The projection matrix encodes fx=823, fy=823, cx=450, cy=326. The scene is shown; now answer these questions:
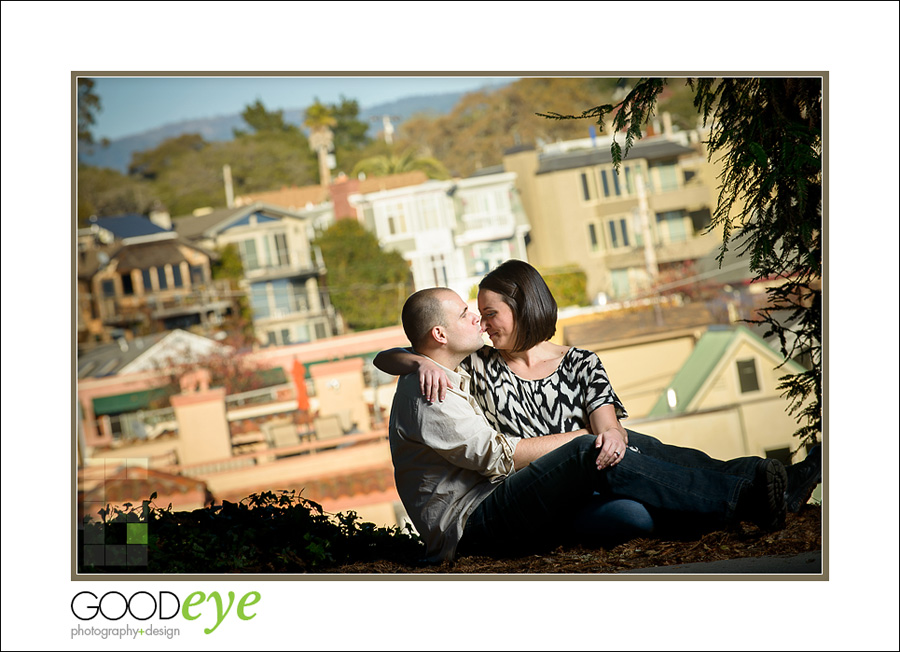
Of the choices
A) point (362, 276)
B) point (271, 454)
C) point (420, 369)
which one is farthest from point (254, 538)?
point (271, 454)

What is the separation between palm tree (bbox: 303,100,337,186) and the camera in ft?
14.3

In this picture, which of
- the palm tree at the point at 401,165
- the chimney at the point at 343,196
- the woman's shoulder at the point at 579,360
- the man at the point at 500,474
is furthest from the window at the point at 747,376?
the chimney at the point at 343,196

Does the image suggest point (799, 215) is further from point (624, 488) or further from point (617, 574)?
point (617, 574)

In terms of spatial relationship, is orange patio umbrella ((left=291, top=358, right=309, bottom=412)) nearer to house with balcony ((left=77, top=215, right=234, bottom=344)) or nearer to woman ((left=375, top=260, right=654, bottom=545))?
house with balcony ((left=77, top=215, right=234, bottom=344))

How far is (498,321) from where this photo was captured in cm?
316

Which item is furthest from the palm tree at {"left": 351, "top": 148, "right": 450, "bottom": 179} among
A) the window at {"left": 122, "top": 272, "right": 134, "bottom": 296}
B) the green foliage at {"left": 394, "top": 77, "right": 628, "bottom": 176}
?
the window at {"left": 122, "top": 272, "right": 134, "bottom": 296}

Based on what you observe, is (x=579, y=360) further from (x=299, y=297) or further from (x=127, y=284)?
(x=127, y=284)

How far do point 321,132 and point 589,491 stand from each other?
2681 mm

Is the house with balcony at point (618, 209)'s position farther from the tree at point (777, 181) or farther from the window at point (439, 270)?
the window at point (439, 270)

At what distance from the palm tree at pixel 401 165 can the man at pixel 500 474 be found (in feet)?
5.10

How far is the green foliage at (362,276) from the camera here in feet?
14.4

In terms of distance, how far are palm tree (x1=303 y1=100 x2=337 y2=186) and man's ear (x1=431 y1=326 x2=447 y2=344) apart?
1.77 metres

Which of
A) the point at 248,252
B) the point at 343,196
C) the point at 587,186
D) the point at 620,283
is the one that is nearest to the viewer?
the point at 587,186

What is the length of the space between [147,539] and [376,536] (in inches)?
35.9
